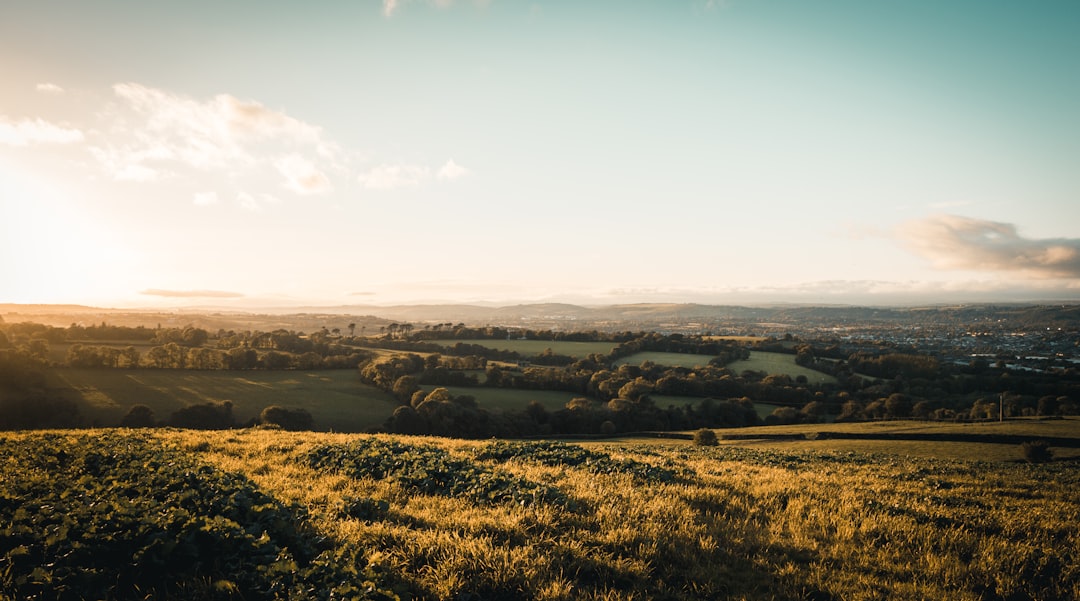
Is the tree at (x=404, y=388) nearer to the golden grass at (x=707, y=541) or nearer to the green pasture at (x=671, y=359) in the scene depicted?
the green pasture at (x=671, y=359)

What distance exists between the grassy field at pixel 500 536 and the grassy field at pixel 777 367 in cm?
10017

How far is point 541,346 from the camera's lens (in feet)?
437

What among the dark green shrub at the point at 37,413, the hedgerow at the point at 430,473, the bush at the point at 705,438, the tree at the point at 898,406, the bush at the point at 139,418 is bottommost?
the tree at the point at 898,406

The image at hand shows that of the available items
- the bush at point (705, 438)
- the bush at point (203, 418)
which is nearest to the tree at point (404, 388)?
the bush at point (203, 418)

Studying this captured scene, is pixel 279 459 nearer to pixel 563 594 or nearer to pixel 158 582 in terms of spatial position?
pixel 158 582

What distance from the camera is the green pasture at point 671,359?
117562 millimetres

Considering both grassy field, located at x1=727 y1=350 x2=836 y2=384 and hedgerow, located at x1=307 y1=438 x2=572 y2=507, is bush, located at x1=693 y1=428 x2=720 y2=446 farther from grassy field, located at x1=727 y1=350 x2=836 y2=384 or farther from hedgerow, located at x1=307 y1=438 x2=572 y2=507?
grassy field, located at x1=727 y1=350 x2=836 y2=384

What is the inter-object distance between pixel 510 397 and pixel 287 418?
35.5m

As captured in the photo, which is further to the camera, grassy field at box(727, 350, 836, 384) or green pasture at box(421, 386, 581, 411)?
grassy field at box(727, 350, 836, 384)

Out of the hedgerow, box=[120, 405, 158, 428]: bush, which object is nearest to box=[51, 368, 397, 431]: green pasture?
box=[120, 405, 158, 428]: bush

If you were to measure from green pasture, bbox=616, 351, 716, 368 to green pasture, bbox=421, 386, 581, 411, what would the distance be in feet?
114

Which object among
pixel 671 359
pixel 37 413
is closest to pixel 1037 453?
pixel 671 359

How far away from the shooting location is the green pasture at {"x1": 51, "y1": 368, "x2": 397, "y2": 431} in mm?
59406

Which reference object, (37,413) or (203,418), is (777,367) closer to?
(203,418)
